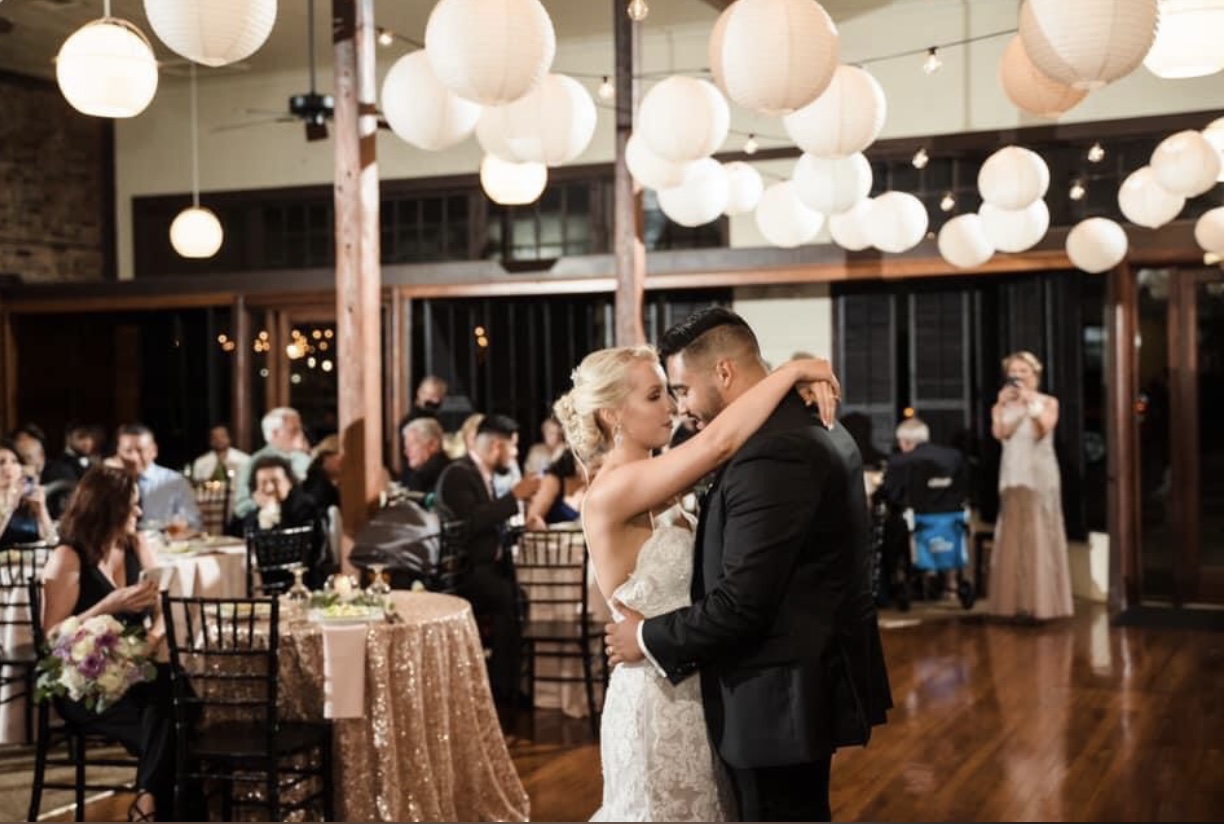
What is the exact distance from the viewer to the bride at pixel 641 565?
2.95 metres

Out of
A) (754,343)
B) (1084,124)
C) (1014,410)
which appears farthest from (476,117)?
(1084,124)

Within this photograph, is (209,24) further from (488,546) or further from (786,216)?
(786,216)

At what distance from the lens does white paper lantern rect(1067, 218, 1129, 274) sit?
8523mm

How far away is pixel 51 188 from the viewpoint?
13539 mm

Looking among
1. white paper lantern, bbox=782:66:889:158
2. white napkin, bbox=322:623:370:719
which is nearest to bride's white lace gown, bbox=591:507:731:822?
white napkin, bbox=322:623:370:719

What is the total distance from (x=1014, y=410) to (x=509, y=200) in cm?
385

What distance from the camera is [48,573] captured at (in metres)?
5.04

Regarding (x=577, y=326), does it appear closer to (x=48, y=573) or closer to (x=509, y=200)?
(x=509, y=200)

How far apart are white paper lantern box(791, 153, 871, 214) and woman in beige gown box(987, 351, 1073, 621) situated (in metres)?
2.81

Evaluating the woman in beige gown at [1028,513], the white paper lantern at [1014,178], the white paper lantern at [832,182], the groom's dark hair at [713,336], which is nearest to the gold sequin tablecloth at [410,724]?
the groom's dark hair at [713,336]

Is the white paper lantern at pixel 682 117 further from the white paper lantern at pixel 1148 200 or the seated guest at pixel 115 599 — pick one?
the white paper lantern at pixel 1148 200

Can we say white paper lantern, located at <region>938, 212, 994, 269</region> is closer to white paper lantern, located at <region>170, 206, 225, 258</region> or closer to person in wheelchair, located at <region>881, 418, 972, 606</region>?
person in wheelchair, located at <region>881, 418, 972, 606</region>

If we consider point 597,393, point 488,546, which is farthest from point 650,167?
point 597,393

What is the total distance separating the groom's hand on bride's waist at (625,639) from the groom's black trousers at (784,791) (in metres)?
0.31
